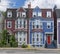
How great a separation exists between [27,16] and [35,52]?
10.3 meters

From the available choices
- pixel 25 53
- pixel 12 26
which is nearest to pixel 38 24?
pixel 12 26

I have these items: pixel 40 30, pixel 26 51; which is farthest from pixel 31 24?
pixel 26 51

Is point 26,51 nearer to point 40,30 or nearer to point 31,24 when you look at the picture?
point 40,30

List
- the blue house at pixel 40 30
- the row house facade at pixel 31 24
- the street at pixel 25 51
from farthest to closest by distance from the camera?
1. the row house facade at pixel 31 24
2. the blue house at pixel 40 30
3. the street at pixel 25 51

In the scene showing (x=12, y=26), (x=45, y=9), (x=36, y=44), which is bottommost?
(x=36, y=44)

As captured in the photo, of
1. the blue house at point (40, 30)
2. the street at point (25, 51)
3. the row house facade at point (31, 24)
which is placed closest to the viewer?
the street at point (25, 51)

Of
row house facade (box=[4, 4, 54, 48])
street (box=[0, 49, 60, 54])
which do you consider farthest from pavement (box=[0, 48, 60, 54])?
row house facade (box=[4, 4, 54, 48])

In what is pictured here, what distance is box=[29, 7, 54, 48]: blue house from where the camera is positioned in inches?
437

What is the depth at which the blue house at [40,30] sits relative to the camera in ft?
36.4

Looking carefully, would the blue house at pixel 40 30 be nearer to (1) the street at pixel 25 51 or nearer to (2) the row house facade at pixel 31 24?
(2) the row house facade at pixel 31 24

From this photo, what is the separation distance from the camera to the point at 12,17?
460 inches

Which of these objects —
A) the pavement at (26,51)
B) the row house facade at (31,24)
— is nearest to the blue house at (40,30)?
the row house facade at (31,24)

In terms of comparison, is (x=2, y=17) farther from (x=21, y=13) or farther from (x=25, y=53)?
(x=25, y=53)

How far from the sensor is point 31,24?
11766 millimetres
